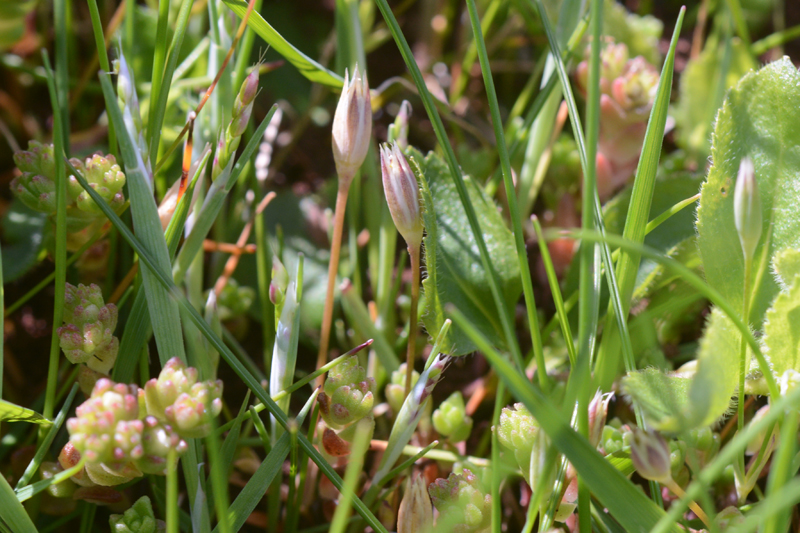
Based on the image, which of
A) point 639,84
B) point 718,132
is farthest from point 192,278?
point 639,84

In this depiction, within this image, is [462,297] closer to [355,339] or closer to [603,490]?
[355,339]

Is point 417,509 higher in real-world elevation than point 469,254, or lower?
lower

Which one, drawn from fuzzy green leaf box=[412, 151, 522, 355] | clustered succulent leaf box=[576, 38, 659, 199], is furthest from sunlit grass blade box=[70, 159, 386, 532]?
clustered succulent leaf box=[576, 38, 659, 199]

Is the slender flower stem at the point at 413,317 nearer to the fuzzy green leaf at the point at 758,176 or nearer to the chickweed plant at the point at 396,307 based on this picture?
the chickweed plant at the point at 396,307

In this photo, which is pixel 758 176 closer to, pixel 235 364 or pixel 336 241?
pixel 336 241

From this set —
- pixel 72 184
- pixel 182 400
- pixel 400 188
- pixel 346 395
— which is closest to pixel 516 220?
pixel 400 188

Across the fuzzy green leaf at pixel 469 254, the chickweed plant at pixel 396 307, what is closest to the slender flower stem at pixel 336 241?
the chickweed plant at pixel 396 307
